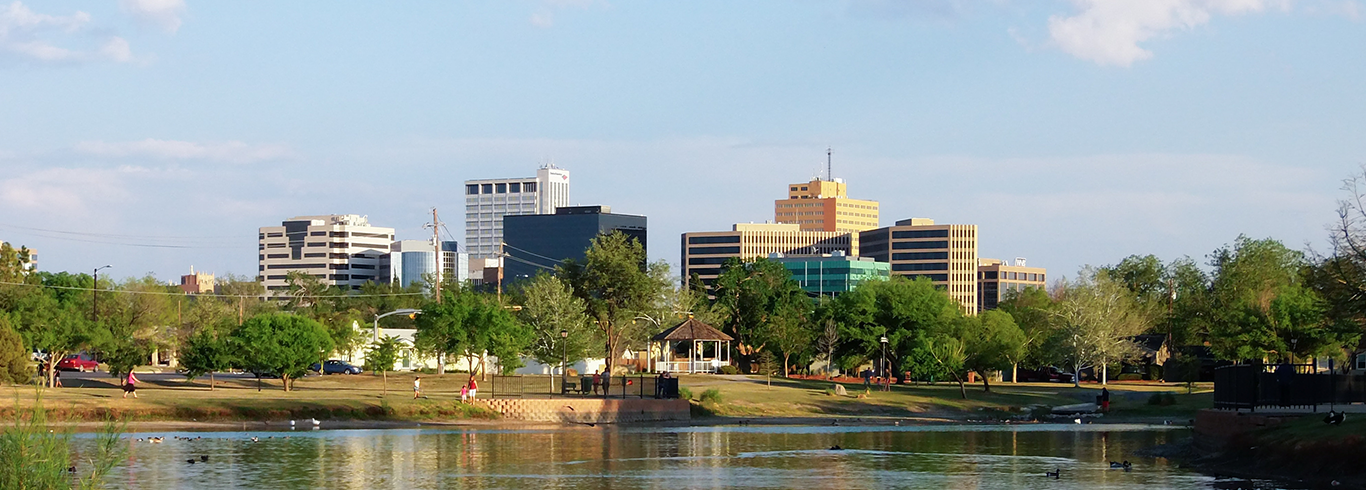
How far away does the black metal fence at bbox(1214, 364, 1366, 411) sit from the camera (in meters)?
43.1

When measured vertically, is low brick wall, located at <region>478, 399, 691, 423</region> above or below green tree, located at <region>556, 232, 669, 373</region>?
below

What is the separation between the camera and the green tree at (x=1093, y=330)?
101000mm

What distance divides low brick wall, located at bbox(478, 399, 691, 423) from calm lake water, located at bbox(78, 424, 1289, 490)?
4.08m

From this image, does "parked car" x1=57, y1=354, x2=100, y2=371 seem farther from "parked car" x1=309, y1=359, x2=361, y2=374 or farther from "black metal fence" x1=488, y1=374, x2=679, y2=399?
"black metal fence" x1=488, y1=374, x2=679, y2=399

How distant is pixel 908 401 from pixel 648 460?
121ft

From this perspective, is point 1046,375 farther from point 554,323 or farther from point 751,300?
point 554,323

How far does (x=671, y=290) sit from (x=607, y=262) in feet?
24.5

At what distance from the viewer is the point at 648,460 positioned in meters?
43.5

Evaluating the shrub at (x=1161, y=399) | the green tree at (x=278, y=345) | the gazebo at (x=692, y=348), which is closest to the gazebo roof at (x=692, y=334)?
the gazebo at (x=692, y=348)

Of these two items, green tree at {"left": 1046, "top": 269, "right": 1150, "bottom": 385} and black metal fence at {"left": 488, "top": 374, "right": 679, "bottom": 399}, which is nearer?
black metal fence at {"left": 488, "top": 374, "right": 679, "bottom": 399}

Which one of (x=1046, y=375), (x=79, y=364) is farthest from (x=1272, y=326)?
(x=79, y=364)

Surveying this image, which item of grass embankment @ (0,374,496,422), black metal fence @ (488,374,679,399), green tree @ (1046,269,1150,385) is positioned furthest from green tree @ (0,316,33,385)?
green tree @ (1046,269,1150,385)

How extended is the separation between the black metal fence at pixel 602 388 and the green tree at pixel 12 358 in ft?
75.7

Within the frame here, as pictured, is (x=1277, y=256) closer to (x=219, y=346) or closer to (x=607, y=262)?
(x=607, y=262)
